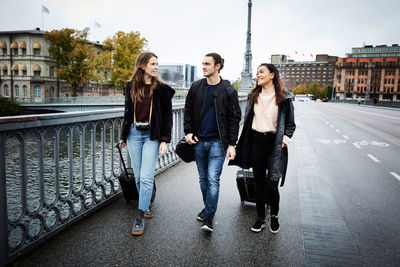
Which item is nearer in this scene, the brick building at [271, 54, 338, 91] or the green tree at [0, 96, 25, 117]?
the green tree at [0, 96, 25, 117]

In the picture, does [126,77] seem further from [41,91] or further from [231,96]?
[231,96]

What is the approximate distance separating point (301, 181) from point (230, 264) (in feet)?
11.2

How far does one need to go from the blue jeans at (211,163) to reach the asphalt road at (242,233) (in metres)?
0.34

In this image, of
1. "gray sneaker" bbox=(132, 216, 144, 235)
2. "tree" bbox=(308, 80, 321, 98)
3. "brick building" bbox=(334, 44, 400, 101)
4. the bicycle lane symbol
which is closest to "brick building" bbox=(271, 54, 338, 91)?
"tree" bbox=(308, 80, 321, 98)

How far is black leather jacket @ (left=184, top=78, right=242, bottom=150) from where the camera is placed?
3.46 m

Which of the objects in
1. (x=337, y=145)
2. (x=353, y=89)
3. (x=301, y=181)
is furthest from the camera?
(x=353, y=89)

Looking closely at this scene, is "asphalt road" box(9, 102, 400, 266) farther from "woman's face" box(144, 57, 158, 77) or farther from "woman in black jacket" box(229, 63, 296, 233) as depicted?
"woman's face" box(144, 57, 158, 77)

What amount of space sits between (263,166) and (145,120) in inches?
56.9

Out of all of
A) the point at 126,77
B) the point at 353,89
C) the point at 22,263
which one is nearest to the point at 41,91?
the point at 126,77

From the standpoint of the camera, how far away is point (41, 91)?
57.4 m

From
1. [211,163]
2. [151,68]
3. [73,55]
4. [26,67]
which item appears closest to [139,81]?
[151,68]

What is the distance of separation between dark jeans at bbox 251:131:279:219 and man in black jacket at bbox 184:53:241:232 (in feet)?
0.88

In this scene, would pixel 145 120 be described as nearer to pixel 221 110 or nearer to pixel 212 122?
pixel 212 122

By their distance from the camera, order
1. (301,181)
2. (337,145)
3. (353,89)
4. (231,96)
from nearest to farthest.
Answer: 1. (231,96)
2. (301,181)
3. (337,145)
4. (353,89)
